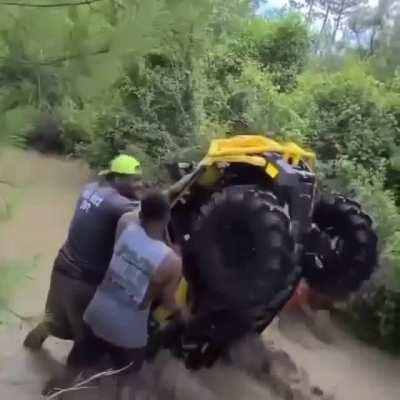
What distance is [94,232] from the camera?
612 cm

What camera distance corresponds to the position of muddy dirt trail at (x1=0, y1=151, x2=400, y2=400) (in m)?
4.75

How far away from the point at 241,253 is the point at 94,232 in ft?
3.21

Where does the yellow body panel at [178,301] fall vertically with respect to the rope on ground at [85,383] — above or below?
above

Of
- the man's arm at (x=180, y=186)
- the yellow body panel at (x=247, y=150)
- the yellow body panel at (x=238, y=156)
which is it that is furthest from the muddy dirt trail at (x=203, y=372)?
the yellow body panel at (x=247, y=150)

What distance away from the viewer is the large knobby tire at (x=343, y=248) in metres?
7.14

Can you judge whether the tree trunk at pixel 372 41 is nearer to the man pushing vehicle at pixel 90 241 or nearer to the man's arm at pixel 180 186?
the man's arm at pixel 180 186

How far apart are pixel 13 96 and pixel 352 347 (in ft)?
17.2

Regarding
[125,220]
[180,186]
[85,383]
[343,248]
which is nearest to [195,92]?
[343,248]

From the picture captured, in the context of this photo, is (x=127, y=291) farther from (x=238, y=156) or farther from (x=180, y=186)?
(x=238, y=156)

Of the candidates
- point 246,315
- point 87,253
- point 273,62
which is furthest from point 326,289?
point 273,62

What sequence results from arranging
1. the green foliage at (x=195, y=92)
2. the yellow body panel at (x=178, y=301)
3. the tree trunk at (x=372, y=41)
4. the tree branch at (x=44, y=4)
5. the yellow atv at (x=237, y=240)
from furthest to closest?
the tree trunk at (x=372, y=41) → the yellow body panel at (x=178, y=301) → the yellow atv at (x=237, y=240) → the green foliage at (x=195, y=92) → the tree branch at (x=44, y=4)

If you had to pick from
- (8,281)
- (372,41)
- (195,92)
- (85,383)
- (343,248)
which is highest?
(8,281)

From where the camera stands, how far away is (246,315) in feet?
20.6

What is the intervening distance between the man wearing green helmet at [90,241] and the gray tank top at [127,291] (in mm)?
319
